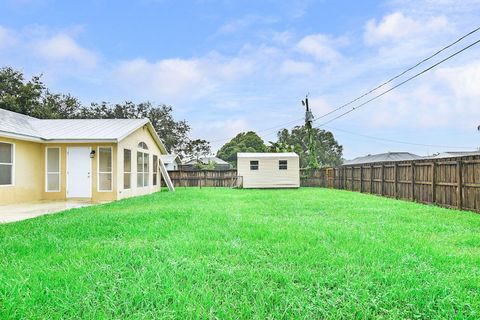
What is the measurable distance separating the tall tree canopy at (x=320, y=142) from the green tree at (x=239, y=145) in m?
4.29

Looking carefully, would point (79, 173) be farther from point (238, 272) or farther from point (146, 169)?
point (238, 272)

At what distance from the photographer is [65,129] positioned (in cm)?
1308

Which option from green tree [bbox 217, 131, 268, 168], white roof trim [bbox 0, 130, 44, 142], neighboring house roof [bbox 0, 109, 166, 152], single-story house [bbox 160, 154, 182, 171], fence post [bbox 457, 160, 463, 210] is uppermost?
green tree [bbox 217, 131, 268, 168]

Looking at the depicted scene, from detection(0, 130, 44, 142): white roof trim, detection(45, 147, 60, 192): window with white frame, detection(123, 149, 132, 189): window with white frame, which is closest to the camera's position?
detection(0, 130, 44, 142): white roof trim

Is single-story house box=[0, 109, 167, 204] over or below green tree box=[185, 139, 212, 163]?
below

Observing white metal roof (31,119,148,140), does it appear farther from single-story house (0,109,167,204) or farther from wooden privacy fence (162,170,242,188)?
wooden privacy fence (162,170,242,188)

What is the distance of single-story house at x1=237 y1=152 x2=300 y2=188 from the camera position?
2145cm

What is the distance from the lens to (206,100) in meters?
24.9

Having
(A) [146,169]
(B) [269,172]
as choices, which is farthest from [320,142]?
(A) [146,169]

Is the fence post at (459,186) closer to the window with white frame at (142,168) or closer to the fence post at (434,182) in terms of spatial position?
the fence post at (434,182)

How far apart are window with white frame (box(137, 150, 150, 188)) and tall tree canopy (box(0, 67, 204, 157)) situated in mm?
15493

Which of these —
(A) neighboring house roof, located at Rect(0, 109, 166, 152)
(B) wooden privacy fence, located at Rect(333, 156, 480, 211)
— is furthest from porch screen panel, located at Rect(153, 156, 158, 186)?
(B) wooden privacy fence, located at Rect(333, 156, 480, 211)

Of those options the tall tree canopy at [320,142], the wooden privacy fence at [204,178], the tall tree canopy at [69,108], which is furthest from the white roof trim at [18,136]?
the tall tree canopy at [320,142]

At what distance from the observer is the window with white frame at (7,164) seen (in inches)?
409
